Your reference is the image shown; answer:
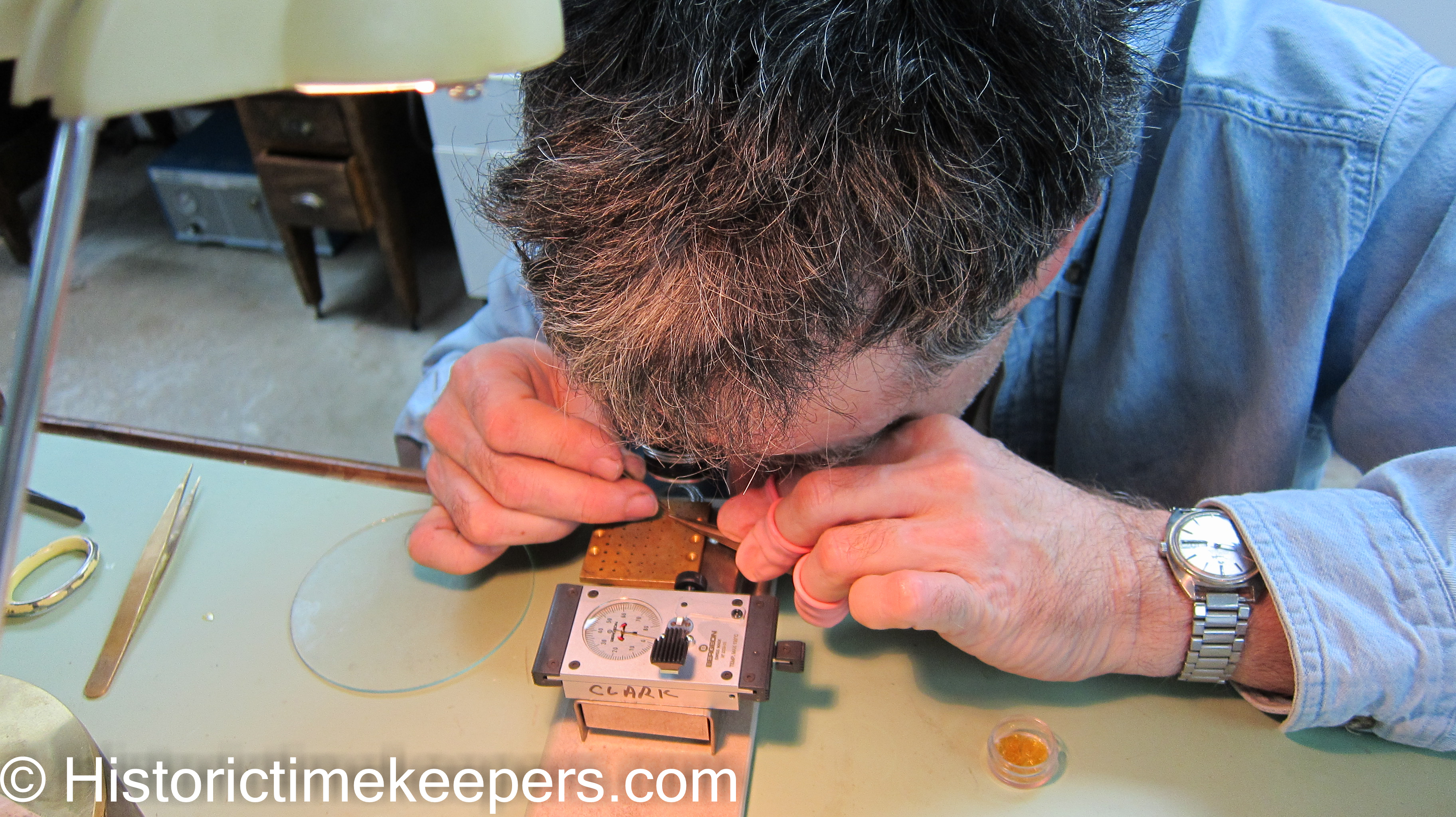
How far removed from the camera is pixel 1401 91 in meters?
0.78

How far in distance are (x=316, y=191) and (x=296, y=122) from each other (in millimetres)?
179

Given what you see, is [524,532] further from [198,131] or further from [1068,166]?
[198,131]

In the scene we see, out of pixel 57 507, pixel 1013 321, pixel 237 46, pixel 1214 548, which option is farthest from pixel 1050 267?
pixel 57 507

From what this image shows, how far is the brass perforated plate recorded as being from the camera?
2.47 ft

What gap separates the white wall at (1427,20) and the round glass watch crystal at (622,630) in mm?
1895

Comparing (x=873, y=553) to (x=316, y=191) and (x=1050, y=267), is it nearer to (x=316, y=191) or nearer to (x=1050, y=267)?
(x=1050, y=267)

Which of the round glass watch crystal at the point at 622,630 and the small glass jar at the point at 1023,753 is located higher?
the round glass watch crystal at the point at 622,630

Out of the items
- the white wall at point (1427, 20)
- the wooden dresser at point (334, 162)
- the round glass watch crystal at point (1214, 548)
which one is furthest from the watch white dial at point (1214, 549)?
the wooden dresser at point (334, 162)

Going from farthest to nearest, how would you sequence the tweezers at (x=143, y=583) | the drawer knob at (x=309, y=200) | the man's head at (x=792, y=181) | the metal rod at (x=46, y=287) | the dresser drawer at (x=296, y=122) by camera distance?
the drawer knob at (x=309, y=200)
the dresser drawer at (x=296, y=122)
the tweezers at (x=143, y=583)
the man's head at (x=792, y=181)
the metal rod at (x=46, y=287)

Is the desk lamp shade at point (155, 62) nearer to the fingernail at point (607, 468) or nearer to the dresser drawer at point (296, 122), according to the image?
the fingernail at point (607, 468)

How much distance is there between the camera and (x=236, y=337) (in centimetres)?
260

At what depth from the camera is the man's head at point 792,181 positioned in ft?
1.70

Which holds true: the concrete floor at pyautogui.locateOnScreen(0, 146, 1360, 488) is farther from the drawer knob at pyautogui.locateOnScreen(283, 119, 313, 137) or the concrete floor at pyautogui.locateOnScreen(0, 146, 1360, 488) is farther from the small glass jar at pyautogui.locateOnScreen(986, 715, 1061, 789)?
the small glass jar at pyautogui.locateOnScreen(986, 715, 1061, 789)

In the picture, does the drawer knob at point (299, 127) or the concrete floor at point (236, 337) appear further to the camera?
the concrete floor at point (236, 337)
